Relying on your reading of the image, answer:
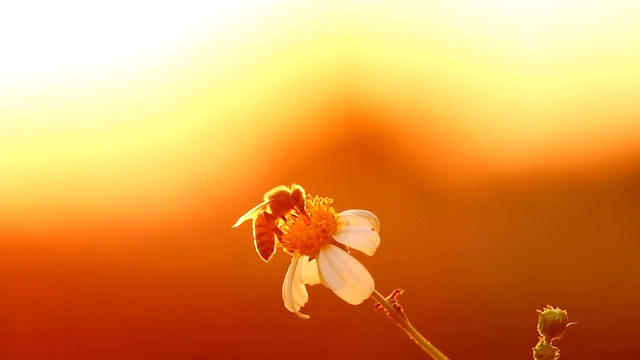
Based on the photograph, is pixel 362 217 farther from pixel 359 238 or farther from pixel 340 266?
pixel 340 266

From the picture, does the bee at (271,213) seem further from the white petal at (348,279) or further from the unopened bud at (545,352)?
the unopened bud at (545,352)

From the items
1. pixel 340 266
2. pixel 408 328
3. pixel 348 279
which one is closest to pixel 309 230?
pixel 340 266

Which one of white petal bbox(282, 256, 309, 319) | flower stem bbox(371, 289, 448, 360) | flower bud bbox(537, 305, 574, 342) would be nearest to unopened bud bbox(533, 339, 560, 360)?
flower bud bbox(537, 305, 574, 342)

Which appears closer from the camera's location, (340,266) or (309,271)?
(340,266)

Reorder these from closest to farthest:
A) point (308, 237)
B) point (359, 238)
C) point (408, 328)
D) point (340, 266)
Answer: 1. point (408, 328)
2. point (340, 266)
3. point (359, 238)
4. point (308, 237)

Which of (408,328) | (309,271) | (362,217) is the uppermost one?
(362,217)
